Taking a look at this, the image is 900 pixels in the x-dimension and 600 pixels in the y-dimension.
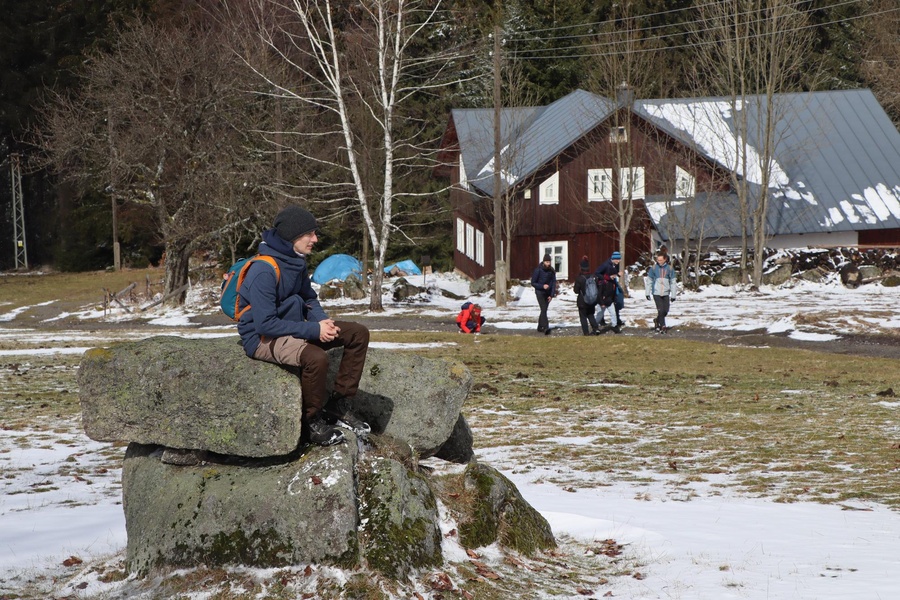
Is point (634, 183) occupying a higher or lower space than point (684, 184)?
higher

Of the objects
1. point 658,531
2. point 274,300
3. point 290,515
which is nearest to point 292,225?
point 274,300

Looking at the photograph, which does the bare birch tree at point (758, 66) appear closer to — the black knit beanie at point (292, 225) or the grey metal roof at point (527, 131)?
the grey metal roof at point (527, 131)

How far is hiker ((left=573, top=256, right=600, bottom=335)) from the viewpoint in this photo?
24438 mm

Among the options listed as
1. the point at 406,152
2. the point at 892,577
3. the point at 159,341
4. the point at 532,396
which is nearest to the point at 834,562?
the point at 892,577

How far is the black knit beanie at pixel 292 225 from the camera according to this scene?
268 inches

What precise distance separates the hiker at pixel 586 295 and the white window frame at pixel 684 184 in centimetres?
1852

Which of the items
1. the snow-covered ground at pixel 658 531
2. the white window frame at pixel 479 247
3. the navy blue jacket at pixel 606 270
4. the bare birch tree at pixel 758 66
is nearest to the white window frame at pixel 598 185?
the white window frame at pixel 479 247

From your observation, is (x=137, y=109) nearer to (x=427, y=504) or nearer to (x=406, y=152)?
(x=406, y=152)

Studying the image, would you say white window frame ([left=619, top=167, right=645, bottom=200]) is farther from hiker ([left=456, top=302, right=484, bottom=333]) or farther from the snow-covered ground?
the snow-covered ground

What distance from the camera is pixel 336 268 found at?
49.0m

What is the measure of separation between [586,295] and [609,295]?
1.19 metres

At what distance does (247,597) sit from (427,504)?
1.30 metres

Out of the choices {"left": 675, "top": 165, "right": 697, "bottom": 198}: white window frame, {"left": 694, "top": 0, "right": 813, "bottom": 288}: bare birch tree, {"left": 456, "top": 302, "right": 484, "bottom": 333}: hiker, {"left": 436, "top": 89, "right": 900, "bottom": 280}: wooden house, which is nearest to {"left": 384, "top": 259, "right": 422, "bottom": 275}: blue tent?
{"left": 436, "top": 89, "right": 900, "bottom": 280}: wooden house

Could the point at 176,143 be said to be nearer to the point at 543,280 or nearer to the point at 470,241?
the point at 470,241
